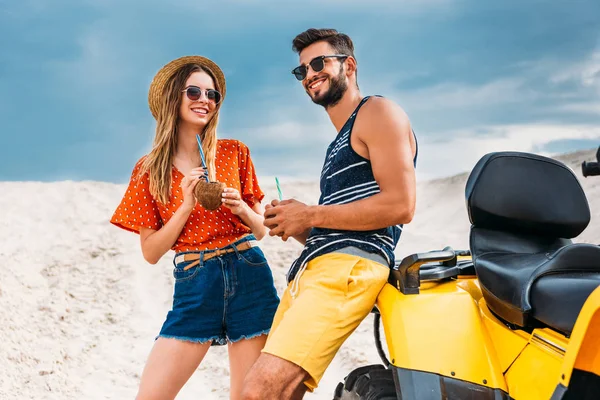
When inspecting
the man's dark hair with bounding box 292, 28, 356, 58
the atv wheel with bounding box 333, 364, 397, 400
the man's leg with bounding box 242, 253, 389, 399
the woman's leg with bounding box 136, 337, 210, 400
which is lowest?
the atv wheel with bounding box 333, 364, 397, 400

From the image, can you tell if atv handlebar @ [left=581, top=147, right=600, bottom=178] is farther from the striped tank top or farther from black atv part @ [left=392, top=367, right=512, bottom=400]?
black atv part @ [left=392, top=367, right=512, bottom=400]

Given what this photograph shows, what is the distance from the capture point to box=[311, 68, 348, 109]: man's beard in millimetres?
2584

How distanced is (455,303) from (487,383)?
289 millimetres

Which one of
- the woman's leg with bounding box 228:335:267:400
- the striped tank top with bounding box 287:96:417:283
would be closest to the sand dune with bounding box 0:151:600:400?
the woman's leg with bounding box 228:335:267:400

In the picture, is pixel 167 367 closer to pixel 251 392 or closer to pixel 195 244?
pixel 195 244

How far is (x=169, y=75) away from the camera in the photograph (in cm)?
305

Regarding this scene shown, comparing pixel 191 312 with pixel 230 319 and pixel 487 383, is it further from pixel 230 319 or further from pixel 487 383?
pixel 487 383

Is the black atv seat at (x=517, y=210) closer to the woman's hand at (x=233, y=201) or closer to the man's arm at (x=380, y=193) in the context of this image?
the man's arm at (x=380, y=193)

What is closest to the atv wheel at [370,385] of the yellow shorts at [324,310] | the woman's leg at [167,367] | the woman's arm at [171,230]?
the yellow shorts at [324,310]

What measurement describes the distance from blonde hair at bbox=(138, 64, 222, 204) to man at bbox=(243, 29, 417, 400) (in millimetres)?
689

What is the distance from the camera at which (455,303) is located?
2262 millimetres

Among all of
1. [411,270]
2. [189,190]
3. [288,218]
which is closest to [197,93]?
[189,190]

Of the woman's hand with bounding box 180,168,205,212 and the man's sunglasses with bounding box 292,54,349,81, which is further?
the woman's hand with bounding box 180,168,205,212

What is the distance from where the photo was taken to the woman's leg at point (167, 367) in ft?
9.30
